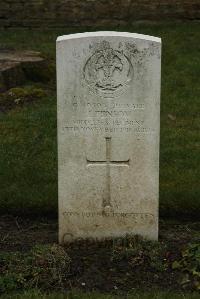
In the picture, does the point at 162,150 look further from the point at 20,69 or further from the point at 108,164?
the point at 20,69

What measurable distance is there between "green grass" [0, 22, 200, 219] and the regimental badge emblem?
4.66 feet

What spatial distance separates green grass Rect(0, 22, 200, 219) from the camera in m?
6.14

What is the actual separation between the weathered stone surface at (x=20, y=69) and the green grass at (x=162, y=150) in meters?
0.73

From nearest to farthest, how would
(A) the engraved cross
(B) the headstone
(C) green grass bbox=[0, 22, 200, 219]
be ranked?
1. (B) the headstone
2. (A) the engraved cross
3. (C) green grass bbox=[0, 22, 200, 219]

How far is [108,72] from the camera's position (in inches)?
201

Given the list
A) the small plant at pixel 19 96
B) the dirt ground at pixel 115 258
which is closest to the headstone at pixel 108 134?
the dirt ground at pixel 115 258

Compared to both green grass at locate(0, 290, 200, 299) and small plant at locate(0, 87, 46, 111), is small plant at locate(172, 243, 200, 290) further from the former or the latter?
small plant at locate(0, 87, 46, 111)

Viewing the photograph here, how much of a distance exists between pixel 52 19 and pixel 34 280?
382 inches

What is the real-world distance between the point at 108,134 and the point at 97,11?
896 cm

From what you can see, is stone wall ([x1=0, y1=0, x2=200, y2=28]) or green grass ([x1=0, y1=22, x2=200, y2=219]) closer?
green grass ([x1=0, y1=22, x2=200, y2=219])

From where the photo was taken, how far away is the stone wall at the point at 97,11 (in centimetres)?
1358

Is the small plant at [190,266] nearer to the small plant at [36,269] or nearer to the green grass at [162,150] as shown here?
the small plant at [36,269]

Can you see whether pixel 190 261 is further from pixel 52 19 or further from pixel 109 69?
pixel 52 19

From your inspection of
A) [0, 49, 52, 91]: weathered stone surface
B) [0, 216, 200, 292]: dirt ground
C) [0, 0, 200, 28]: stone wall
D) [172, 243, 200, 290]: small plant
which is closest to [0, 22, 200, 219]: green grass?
[0, 216, 200, 292]: dirt ground
